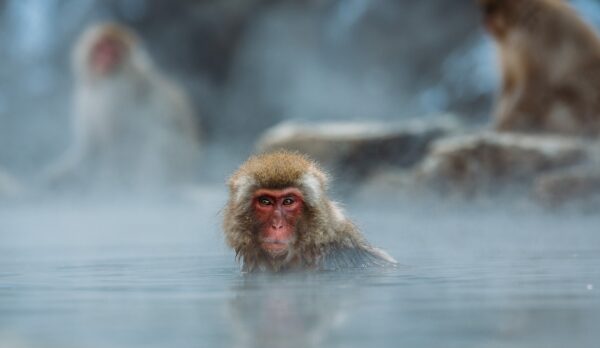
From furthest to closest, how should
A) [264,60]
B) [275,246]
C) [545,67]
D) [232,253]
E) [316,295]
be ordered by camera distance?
[264,60] → [545,67] → [232,253] → [275,246] → [316,295]

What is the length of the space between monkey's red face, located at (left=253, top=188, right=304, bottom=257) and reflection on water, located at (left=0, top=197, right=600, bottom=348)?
0.53 ft

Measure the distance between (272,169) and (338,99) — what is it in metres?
13.9

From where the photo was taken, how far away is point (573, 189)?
7258mm

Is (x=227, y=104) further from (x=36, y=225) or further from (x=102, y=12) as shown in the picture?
(x=36, y=225)

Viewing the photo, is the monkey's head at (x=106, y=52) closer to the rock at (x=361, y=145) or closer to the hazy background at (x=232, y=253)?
the hazy background at (x=232, y=253)

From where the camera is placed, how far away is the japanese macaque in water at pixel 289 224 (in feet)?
13.2

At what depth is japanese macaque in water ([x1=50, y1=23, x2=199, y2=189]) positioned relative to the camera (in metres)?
13.7

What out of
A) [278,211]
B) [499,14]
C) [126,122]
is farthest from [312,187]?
[126,122]

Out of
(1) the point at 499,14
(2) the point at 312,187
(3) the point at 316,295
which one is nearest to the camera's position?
(3) the point at 316,295

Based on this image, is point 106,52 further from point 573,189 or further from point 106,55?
point 573,189

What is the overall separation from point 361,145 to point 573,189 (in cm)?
328

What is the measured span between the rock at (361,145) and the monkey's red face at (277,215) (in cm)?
602

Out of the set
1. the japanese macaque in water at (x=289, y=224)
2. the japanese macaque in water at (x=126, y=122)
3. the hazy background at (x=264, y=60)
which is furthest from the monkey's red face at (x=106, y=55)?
the japanese macaque in water at (x=289, y=224)

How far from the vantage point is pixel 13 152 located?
1848cm
